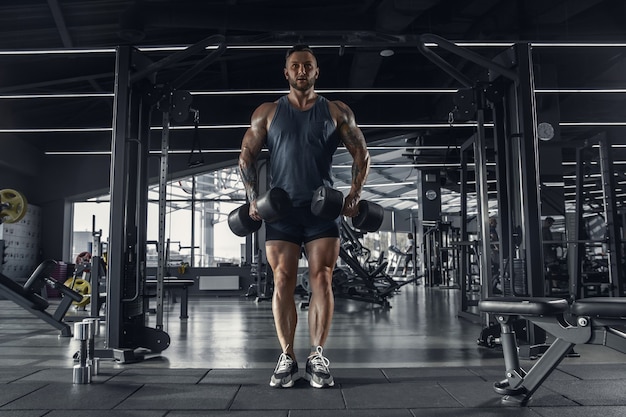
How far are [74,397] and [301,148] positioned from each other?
120 centimetres

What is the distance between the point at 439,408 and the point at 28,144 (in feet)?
31.6

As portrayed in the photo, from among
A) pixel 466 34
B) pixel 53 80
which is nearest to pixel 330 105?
pixel 466 34

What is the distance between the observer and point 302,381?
6.28ft

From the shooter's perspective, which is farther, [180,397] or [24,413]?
[180,397]

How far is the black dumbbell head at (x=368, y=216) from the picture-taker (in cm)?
200

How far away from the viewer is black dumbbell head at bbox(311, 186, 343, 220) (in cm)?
181

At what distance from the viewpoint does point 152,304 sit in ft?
21.4

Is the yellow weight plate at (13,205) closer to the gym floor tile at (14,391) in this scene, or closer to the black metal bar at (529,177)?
the gym floor tile at (14,391)

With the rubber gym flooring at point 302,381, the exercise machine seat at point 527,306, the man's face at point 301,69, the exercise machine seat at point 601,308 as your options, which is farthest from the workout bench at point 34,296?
the exercise machine seat at point 601,308

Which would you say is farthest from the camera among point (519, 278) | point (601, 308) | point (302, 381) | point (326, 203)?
point (519, 278)

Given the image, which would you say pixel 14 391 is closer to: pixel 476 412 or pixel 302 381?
pixel 302 381

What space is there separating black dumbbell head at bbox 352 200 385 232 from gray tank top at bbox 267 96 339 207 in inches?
7.2

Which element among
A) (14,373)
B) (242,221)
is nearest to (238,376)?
(242,221)

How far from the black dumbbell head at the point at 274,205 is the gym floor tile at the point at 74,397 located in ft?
2.60
